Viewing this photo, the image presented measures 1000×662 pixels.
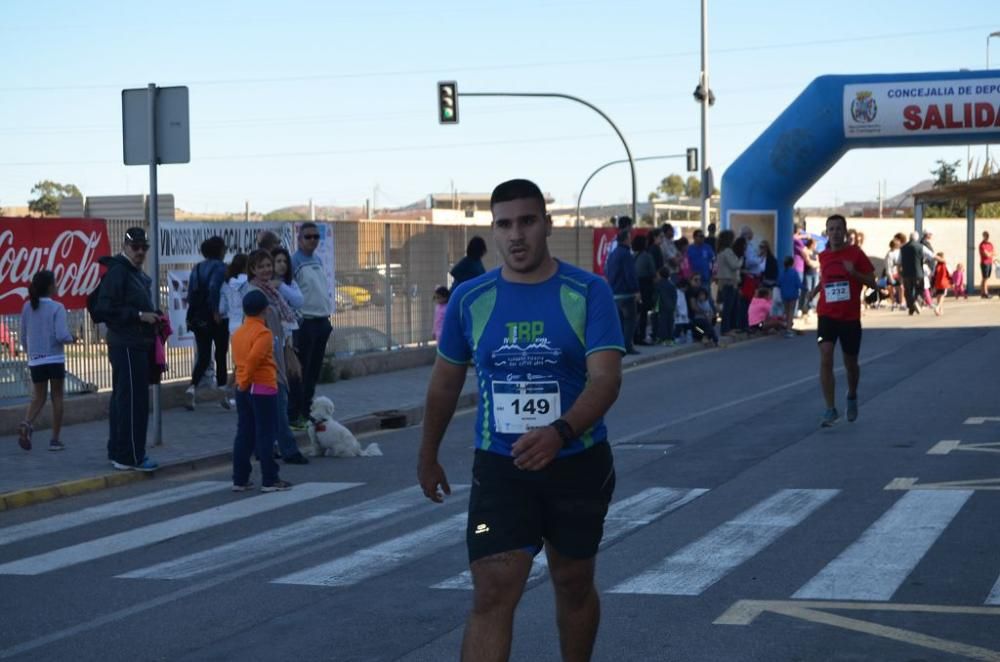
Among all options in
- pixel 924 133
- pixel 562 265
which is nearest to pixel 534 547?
pixel 562 265

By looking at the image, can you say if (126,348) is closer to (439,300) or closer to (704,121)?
(439,300)

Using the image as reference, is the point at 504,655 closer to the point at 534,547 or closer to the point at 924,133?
the point at 534,547

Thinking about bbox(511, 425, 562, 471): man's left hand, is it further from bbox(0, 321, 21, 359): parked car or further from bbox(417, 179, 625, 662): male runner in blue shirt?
bbox(0, 321, 21, 359): parked car

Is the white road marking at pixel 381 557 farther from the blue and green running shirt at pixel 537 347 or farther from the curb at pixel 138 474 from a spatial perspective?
the curb at pixel 138 474

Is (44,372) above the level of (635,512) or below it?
above

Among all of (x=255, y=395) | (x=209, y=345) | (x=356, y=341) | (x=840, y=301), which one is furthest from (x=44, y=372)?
(x=356, y=341)

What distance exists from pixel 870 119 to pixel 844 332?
16915 millimetres

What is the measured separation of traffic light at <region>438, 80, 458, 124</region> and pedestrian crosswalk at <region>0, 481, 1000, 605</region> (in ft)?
90.6

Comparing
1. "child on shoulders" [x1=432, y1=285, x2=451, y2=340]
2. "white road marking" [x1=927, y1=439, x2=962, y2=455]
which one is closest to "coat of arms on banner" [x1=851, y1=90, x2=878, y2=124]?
"child on shoulders" [x1=432, y1=285, x2=451, y2=340]

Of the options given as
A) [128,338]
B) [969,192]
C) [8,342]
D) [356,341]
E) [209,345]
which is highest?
[969,192]

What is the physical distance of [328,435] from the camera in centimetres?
1299

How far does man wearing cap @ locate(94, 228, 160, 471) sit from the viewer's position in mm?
11836

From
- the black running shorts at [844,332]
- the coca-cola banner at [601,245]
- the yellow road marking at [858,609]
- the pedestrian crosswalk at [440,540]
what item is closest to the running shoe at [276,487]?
the pedestrian crosswalk at [440,540]

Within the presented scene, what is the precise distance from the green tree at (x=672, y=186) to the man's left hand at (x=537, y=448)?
163 metres
